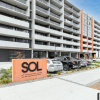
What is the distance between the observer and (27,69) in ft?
21.6

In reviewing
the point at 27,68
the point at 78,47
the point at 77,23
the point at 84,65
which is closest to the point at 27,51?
the point at 84,65

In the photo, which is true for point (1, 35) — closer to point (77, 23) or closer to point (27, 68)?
point (27, 68)

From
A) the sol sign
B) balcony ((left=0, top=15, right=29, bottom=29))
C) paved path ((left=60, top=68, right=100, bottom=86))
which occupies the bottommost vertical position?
paved path ((left=60, top=68, right=100, bottom=86))

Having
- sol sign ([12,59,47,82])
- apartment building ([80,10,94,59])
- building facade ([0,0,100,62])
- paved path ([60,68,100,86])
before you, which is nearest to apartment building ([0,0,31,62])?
building facade ([0,0,100,62])

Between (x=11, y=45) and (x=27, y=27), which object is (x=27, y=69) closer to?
(x=11, y=45)

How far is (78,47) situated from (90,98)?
4185 centimetres

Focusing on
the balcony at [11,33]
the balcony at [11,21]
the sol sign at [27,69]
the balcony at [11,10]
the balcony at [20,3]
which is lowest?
the sol sign at [27,69]

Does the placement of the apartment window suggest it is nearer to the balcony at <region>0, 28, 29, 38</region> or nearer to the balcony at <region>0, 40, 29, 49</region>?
the balcony at <region>0, 40, 29, 49</region>

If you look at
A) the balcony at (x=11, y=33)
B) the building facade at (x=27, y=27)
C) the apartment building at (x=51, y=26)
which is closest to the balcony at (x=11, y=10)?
the building facade at (x=27, y=27)

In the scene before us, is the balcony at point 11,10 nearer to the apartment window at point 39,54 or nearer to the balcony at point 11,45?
the balcony at point 11,45

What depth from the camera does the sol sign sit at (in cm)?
609

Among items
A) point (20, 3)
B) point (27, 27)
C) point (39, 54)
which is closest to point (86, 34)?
point (39, 54)

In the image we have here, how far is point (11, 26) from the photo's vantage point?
22.9 m

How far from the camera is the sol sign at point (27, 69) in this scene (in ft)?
20.0
